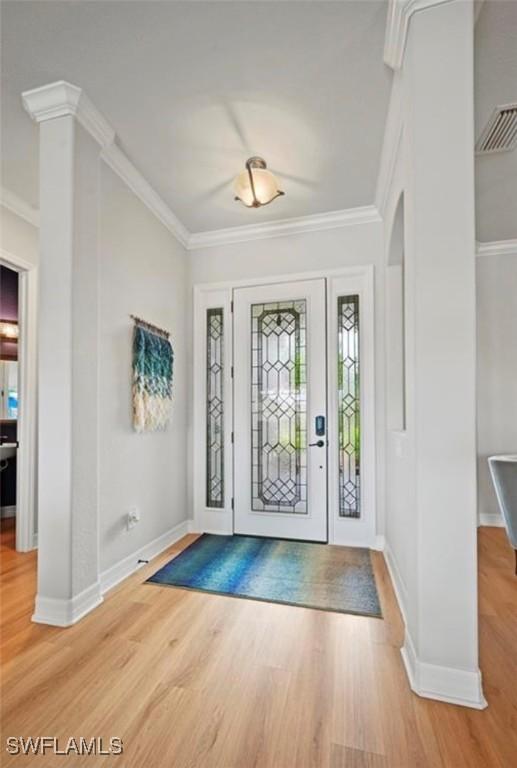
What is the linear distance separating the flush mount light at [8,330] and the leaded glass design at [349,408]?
341 centimetres

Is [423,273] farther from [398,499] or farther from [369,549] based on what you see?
[369,549]

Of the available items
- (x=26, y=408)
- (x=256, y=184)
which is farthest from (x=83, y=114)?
(x=26, y=408)

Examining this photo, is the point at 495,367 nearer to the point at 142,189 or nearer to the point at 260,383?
the point at 260,383

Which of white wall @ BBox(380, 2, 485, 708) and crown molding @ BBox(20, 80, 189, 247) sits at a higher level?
crown molding @ BBox(20, 80, 189, 247)

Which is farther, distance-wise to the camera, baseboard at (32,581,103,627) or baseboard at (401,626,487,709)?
baseboard at (32,581,103,627)

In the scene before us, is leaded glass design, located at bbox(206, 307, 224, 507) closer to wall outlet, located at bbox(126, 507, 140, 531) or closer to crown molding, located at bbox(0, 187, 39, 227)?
wall outlet, located at bbox(126, 507, 140, 531)

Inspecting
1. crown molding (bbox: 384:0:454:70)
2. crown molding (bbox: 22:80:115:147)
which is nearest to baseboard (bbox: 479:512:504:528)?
crown molding (bbox: 384:0:454:70)

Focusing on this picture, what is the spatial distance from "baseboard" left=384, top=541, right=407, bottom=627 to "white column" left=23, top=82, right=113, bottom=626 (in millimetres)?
1731

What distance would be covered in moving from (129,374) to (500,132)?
280cm

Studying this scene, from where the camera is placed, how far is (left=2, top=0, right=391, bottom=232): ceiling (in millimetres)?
1635

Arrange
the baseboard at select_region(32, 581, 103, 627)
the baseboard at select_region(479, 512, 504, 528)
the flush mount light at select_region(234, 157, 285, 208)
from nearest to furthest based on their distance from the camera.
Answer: the baseboard at select_region(32, 581, 103, 627) < the flush mount light at select_region(234, 157, 285, 208) < the baseboard at select_region(479, 512, 504, 528)

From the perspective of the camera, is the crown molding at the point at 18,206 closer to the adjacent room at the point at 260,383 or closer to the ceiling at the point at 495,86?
the adjacent room at the point at 260,383

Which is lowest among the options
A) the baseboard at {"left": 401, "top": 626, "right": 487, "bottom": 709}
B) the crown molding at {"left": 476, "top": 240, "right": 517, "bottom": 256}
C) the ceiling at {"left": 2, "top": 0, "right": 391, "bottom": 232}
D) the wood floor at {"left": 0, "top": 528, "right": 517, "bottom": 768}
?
the wood floor at {"left": 0, "top": 528, "right": 517, "bottom": 768}

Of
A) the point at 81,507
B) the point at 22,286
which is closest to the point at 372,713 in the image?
the point at 81,507
